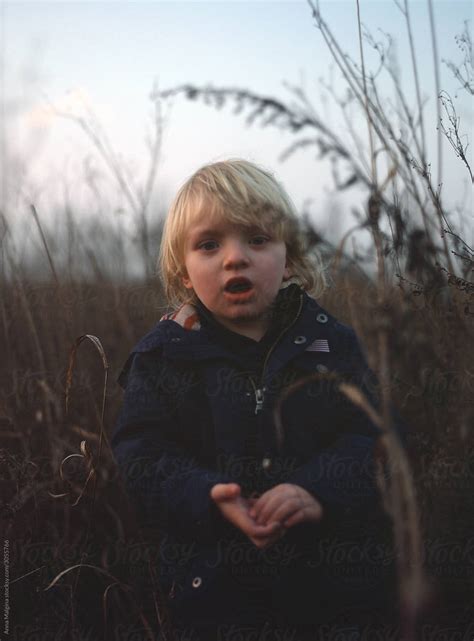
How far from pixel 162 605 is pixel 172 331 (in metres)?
0.71

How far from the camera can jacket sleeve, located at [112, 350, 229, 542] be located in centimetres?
143

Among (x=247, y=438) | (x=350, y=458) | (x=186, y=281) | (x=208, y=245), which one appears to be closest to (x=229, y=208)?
(x=208, y=245)

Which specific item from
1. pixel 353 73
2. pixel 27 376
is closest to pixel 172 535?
pixel 27 376

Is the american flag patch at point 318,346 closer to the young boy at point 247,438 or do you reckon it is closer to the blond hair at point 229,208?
the young boy at point 247,438

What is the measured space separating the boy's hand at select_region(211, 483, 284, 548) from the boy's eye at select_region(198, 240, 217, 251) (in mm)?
626

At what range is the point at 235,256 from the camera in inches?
63.2

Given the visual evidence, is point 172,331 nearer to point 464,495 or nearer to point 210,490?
point 210,490

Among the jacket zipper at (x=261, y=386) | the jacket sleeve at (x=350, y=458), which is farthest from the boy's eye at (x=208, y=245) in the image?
the jacket sleeve at (x=350, y=458)

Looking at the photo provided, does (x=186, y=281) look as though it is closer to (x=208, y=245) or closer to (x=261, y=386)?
(x=208, y=245)

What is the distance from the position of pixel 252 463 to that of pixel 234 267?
0.50m

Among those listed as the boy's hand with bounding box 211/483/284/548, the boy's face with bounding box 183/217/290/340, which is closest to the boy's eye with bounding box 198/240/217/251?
the boy's face with bounding box 183/217/290/340

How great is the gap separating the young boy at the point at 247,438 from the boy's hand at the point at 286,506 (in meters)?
0.01

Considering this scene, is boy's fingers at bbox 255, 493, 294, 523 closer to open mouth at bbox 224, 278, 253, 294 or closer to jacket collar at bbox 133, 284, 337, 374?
jacket collar at bbox 133, 284, 337, 374

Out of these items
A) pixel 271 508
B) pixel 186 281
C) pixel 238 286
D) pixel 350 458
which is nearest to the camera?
pixel 271 508
